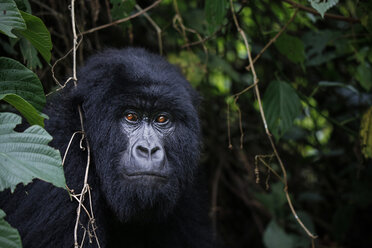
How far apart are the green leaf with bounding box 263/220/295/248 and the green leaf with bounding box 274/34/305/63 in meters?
1.66

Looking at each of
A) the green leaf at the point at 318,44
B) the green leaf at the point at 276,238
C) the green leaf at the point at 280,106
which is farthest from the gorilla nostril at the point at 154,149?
the green leaf at the point at 318,44

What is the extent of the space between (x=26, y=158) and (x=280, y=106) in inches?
87.7

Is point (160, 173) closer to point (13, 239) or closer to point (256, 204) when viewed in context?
point (13, 239)

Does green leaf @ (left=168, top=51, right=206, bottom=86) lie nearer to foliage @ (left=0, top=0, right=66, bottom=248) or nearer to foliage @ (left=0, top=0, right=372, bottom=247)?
foliage @ (left=0, top=0, right=372, bottom=247)

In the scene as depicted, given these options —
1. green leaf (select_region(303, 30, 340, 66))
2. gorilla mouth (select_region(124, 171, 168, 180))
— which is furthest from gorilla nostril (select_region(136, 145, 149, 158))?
green leaf (select_region(303, 30, 340, 66))

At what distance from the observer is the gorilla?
267 centimetres

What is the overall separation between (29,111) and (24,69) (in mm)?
275

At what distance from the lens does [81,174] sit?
9.20ft

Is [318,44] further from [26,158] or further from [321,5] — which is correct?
[26,158]

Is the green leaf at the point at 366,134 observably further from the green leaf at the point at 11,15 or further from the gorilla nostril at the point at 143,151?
the green leaf at the point at 11,15

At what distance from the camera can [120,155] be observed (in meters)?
2.85

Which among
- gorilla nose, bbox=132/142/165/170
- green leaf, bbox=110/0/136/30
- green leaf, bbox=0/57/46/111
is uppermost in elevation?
green leaf, bbox=110/0/136/30

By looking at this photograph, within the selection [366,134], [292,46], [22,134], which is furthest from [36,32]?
[366,134]

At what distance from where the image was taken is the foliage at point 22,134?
1.84 meters
